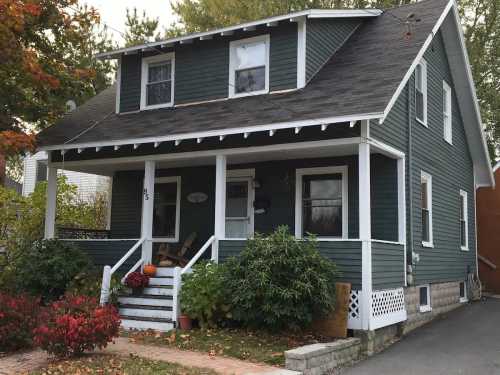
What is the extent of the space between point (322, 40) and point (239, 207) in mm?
4320

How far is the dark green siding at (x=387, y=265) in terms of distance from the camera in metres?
10.5

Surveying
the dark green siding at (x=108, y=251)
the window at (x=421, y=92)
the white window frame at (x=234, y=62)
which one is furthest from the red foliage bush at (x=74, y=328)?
the window at (x=421, y=92)

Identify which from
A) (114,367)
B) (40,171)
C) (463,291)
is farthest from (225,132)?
(40,171)

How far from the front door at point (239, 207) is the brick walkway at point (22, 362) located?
5.81m

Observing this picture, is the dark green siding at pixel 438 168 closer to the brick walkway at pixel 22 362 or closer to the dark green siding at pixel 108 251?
the dark green siding at pixel 108 251

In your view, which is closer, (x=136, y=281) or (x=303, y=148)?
(x=303, y=148)

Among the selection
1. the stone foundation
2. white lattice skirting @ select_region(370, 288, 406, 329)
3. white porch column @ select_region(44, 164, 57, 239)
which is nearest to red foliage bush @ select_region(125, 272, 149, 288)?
white porch column @ select_region(44, 164, 57, 239)

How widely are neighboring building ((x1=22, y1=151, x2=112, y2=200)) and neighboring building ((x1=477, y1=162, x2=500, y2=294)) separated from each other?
53.1ft

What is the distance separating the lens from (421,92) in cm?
1407

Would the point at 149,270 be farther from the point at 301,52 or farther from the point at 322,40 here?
the point at 322,40

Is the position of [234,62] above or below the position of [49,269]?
above

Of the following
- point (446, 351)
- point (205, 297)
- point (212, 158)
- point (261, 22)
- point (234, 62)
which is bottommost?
point (446, 351)

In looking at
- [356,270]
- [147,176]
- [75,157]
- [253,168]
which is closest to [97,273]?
[147,176]

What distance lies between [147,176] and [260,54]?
152 inches
